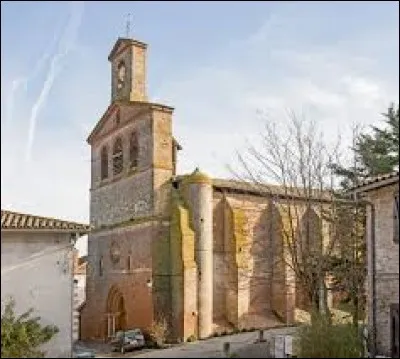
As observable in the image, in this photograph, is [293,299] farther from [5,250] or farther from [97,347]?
[5,250]

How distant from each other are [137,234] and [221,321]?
20.5 feet

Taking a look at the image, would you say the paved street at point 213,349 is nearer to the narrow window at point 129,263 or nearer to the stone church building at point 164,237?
the stone church building at point 164,237

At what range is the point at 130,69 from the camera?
34812 millimetres

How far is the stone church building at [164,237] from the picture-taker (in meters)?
31.7

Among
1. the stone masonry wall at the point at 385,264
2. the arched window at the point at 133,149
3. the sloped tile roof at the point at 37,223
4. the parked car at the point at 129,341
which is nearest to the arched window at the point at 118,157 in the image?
the arched window at the point at 133,149

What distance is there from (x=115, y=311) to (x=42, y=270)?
46.8 feet

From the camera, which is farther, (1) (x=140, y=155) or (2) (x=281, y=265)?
(2) (x=281, y=265)

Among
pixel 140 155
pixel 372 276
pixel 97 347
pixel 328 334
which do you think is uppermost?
pixel 140 155

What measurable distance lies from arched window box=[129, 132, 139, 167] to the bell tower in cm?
208

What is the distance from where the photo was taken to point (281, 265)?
36.0 m

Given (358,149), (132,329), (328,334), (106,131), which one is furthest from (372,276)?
(106,131)

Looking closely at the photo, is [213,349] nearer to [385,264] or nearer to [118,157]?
[385,264]

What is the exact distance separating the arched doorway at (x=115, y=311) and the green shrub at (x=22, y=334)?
13719 mm

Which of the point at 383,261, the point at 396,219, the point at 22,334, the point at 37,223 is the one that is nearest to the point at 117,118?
the point at 37,223
